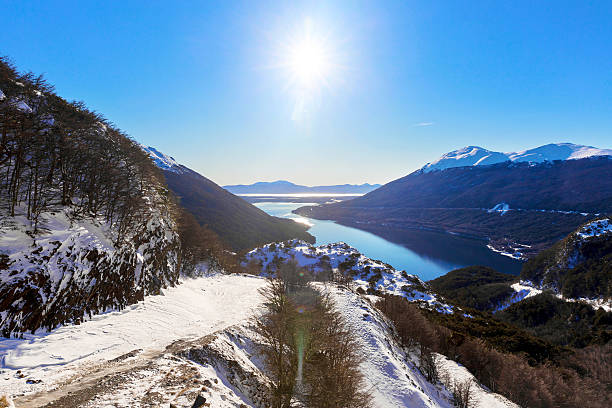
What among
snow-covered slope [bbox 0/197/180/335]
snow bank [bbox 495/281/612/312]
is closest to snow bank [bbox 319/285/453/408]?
snow-covered slope [bbox 0/197/180/335]

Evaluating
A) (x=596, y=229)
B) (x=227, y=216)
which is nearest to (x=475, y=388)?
(x=596, y=229)

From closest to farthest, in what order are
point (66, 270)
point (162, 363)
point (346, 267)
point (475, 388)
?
point (162, 363)
point (66, 270)
point (475, 388)
point (346, 267)

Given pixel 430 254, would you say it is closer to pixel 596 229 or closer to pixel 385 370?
pixel 596 229

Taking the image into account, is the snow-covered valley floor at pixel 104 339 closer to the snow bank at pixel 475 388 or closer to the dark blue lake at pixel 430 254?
the snow bank at pixel 475 388

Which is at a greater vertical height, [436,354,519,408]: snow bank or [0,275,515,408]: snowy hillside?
[0,275,515,408]: snowy hillside

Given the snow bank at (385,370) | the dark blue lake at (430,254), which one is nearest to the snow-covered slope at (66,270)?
the snow bank at (385,370)

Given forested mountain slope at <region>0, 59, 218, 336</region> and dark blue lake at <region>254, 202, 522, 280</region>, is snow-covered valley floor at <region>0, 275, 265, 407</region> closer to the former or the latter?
forested mountain slope at <region>0, 59, 218, 336</region>
